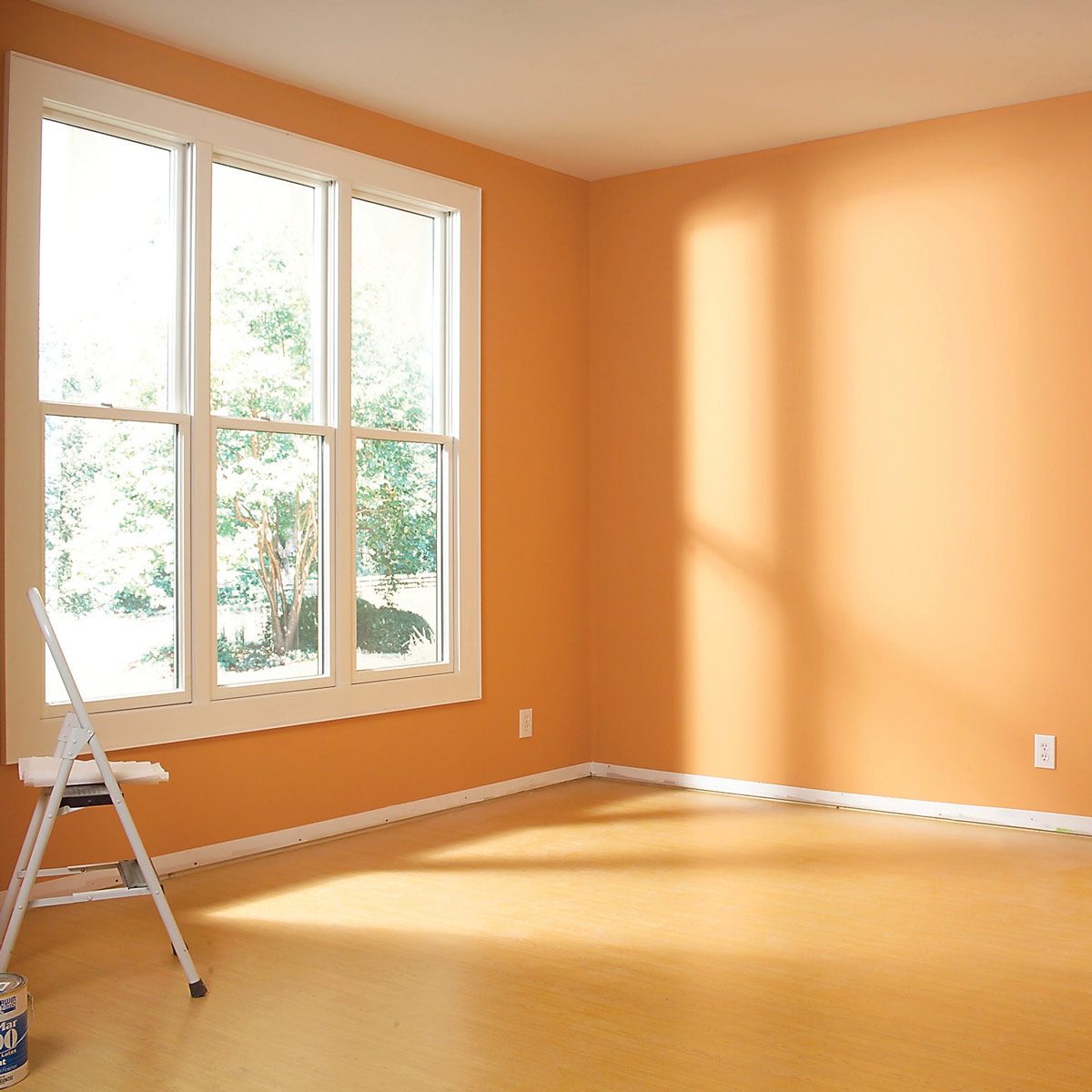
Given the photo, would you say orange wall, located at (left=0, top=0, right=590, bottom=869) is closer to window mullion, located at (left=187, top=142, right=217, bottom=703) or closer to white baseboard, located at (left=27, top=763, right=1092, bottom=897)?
white baseboard, located at (left=27, top=763, right=1092, bottom=897)

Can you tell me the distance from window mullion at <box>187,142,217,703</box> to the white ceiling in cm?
49

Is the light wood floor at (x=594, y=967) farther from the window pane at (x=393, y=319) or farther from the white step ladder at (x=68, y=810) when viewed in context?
the window pane at (x=393, y=319)

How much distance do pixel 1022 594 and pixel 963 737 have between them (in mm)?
603

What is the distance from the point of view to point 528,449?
18.0ft

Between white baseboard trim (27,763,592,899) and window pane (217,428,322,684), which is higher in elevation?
window pane (217,428,322,684)

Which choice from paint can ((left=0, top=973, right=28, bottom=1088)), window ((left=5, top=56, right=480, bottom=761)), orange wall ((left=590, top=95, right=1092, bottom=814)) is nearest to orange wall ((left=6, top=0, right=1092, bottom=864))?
orange wall ((left=590, top=95, right=1092, bottom=814))

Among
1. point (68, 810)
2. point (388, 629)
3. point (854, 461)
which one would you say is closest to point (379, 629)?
point (388, 629)

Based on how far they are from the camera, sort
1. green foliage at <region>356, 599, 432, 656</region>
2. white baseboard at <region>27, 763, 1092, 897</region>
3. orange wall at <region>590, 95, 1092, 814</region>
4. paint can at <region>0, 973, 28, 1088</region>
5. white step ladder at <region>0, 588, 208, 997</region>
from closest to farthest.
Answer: paint can at <region>0, 973, 28, 1088</region> < white step ladder at <region>0, 588, 208, 997</region> < white baseboard at <region>27, 763, 1092, 897</region> < orange wall at <region>590, 95, 1092, 814</region> < green foliage at <region>356, 599, 432, 656</region>

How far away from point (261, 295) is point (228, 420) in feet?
1.62

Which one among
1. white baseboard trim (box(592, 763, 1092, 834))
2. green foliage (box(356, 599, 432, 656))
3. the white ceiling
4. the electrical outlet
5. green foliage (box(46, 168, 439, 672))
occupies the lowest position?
white baseboard trim (box(592, 763, 1092, 834))

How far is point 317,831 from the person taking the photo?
450 centimetres

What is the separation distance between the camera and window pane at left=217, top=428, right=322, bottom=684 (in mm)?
4254

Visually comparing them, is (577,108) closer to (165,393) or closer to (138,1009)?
(165,393)

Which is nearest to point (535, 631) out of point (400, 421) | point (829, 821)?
point (400, 421)
